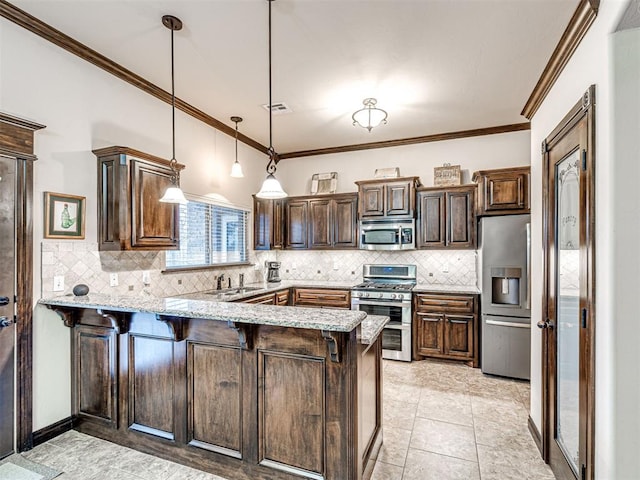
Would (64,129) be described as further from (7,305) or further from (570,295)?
(570,295)

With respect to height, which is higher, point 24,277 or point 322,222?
point 322,222

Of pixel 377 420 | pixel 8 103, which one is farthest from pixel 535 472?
pixel 8 103

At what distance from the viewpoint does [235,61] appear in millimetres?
2910

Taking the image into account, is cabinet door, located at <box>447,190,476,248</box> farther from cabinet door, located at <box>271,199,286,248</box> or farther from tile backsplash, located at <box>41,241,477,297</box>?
cabinet door, located at <box>271,199,286,248</box>

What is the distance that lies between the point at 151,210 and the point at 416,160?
12.1 ft

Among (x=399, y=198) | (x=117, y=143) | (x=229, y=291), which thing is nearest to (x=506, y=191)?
(x=399, y=198)

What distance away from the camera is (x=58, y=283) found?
102 inches

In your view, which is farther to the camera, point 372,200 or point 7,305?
point 372,200

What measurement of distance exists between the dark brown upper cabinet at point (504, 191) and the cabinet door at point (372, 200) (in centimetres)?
129

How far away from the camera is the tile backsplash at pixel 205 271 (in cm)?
265

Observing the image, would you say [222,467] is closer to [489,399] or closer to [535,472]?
[535,472]

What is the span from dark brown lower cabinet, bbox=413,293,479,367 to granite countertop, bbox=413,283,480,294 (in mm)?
56

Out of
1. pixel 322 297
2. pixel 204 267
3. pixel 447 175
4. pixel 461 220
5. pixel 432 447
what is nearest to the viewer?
pixel 432 447

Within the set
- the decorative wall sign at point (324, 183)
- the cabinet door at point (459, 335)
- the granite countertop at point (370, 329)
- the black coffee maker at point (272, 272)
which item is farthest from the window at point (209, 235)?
the cabinet door at point (459, 335)
